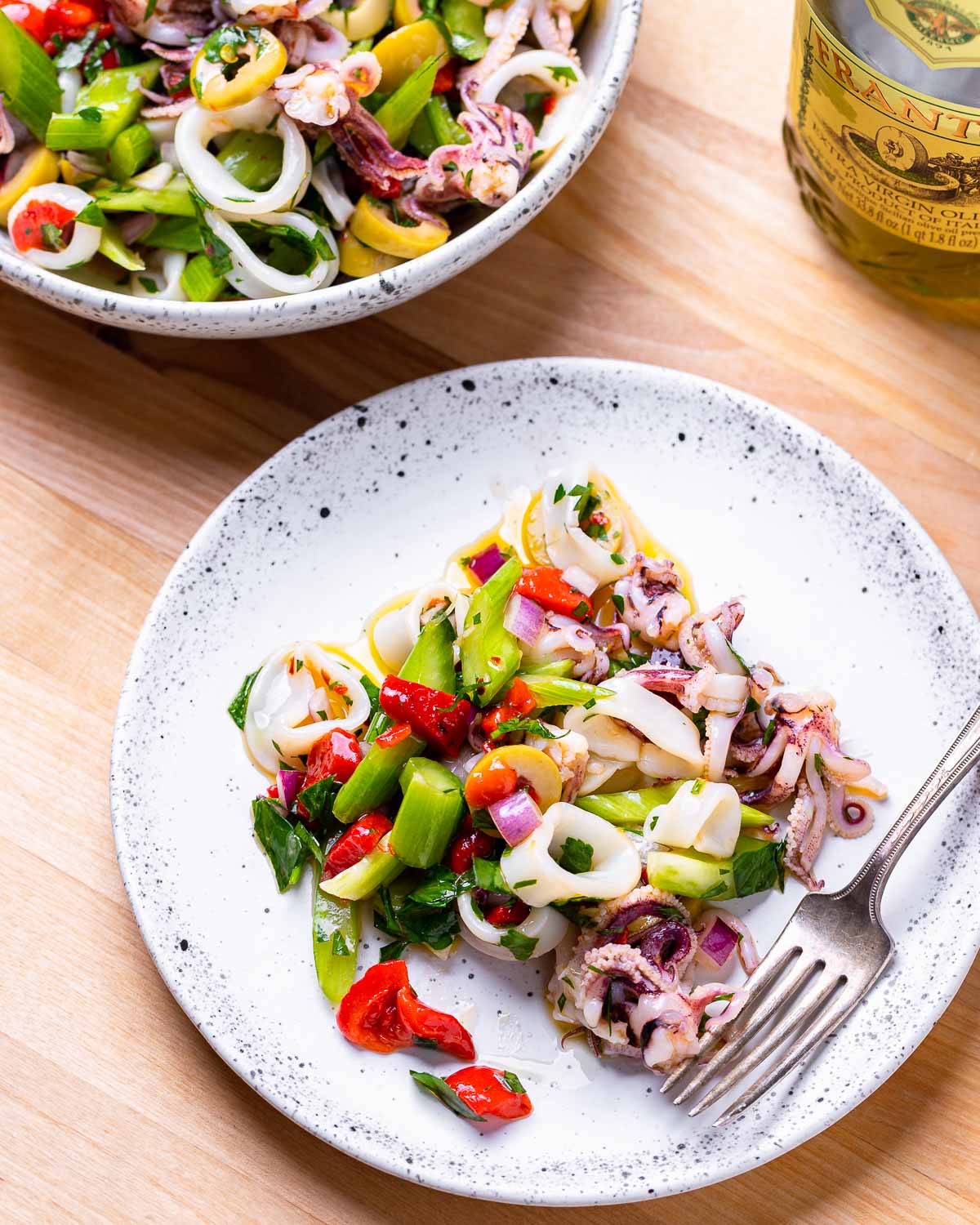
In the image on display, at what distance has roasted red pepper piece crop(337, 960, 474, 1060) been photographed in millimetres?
1726

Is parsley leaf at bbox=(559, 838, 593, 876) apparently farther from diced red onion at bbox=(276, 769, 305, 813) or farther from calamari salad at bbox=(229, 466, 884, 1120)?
diced red onion at bbox=(276, 769, 305, 813)

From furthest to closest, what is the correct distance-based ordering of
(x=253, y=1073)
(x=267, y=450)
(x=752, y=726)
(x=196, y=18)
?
1. (x=267, y=450)
2. (x=196, y=18)
3. (x=752, y=726)
4. (x=253, y=1073)

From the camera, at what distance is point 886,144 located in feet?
6.05

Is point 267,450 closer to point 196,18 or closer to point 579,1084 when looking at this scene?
point 196,18

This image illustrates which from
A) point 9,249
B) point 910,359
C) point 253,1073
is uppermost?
point 910,359

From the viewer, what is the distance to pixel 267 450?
7.04ft

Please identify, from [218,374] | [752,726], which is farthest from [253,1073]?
[218,374]

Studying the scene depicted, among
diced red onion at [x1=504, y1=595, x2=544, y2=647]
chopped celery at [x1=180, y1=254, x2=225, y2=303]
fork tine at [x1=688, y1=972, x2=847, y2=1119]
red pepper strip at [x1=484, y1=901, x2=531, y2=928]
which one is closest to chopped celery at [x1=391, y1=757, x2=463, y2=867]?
red pepper strip at [x1=484, y1=901, x2=531, y2=928]

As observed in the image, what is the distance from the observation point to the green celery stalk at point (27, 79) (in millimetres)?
1914

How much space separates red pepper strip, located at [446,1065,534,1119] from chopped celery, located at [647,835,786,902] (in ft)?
1.11

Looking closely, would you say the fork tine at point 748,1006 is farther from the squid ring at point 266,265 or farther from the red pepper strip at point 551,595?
the squid ring at point 266,265

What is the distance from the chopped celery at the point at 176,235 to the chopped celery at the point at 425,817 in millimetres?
883

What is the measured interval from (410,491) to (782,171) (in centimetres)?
90

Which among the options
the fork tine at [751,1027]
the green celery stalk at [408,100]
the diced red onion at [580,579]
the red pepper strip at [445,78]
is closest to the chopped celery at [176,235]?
the green celery stalk at [408,100]
